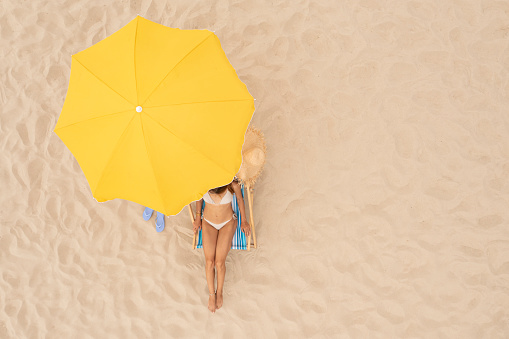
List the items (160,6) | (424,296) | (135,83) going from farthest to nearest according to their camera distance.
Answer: (160,6) → (424,296) → (135,83)

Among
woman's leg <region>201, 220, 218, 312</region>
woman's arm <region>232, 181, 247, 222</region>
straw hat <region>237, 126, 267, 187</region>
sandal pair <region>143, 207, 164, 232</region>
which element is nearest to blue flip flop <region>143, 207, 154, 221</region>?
sandal pair <region>143, 207, 164, 232</region>

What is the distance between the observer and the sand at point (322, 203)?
3.66 meters

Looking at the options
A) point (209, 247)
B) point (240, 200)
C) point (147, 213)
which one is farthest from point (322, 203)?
point (147, 213)

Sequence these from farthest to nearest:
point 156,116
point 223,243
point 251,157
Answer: point 223,243
point 251,157
point 156,116

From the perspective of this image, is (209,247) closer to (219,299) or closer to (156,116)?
(219,299)

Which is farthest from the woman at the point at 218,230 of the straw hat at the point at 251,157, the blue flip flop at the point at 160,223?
the blue flip flop at the point at 160,223

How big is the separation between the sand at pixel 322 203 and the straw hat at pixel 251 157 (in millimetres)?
608

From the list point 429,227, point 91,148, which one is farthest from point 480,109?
point 91,148

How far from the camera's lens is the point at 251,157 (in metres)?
3.14

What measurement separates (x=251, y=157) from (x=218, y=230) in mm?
863

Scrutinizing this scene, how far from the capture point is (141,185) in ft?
8.68

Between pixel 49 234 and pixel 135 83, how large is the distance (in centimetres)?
227

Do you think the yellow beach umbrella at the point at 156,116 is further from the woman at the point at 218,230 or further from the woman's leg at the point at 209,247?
the woman's leg at the point at 209,247

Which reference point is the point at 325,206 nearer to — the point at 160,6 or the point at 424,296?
the point at 424,296
